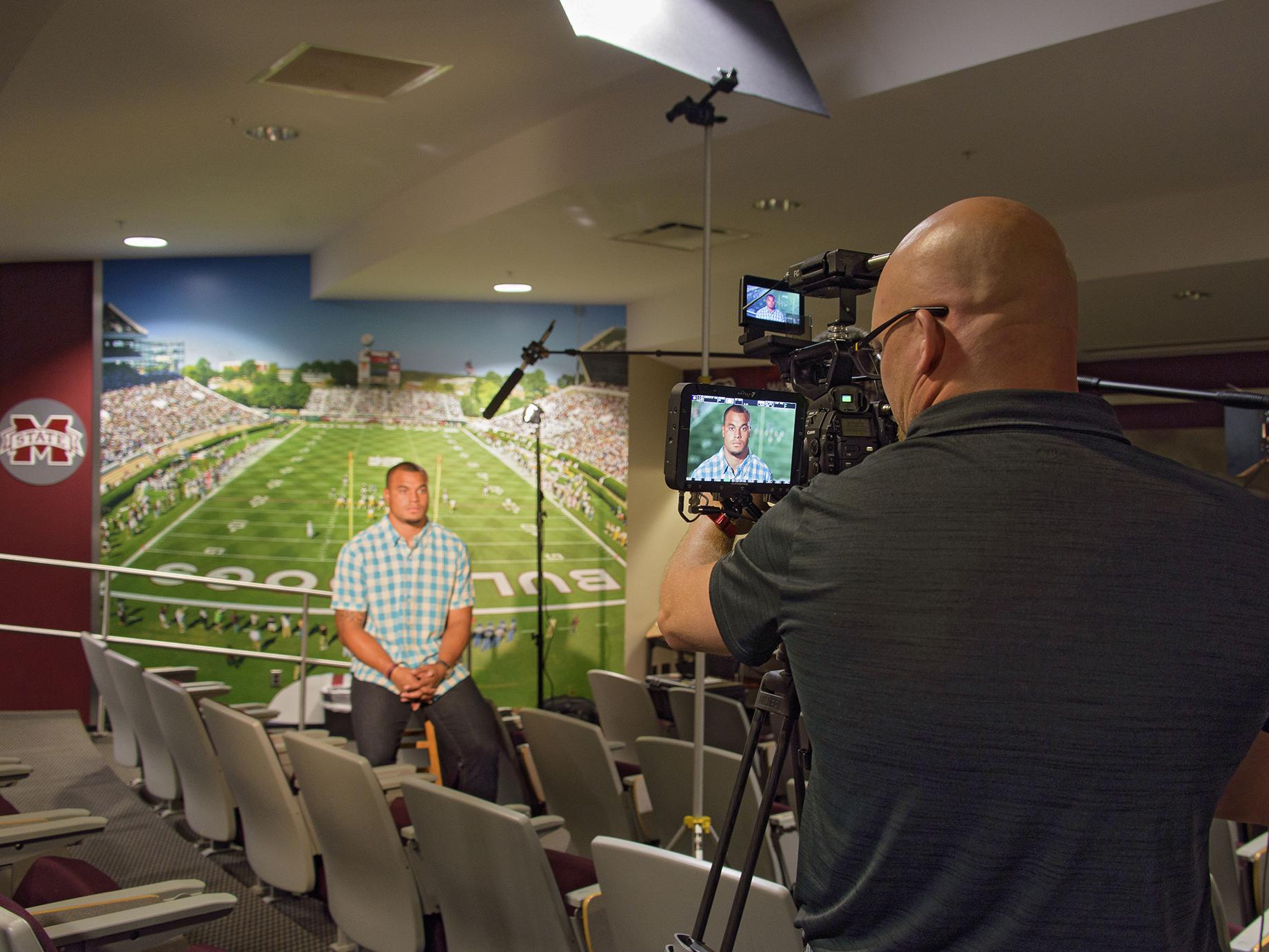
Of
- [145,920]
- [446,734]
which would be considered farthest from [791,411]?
[446,734]

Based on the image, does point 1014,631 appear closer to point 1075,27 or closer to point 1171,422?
point 1075,27

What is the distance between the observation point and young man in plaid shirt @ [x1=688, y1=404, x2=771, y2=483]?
4.40 ft

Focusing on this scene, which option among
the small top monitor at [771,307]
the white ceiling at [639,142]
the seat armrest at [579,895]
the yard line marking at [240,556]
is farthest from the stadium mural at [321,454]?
the small top monitor at [771,307]

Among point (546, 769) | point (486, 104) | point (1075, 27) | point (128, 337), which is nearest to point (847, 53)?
point (1075, 27)

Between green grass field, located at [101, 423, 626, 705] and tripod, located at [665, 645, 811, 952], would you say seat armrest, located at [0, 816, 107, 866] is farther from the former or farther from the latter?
green grass field, located at [101, 423, 626, 705]

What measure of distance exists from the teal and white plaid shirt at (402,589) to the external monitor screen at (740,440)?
110 inches

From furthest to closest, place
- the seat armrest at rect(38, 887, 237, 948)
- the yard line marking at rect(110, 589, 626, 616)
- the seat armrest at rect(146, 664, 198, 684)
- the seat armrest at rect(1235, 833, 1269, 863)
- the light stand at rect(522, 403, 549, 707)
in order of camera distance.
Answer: the yard line marking at rect(110, 589, 626, 616) → the light stand at rect(522, 403, 549, 707) → the seat armrest at rect(146, 664, 198, 684) → the seat armrest at rect(1235, 833, 1269, 863) → the seat armrest at rect(38, 887, 237, 948)

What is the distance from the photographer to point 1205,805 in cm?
86

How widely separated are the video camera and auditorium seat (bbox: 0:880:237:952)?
1.36 m

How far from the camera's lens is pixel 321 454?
23.4 feet

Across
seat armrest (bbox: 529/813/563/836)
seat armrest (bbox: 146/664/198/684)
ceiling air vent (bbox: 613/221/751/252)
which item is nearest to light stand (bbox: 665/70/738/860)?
seat armrest (bbox: 529/813/563/836)

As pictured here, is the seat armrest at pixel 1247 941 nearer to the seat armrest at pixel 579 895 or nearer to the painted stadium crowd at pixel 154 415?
the seat armrest at pixel 579 895

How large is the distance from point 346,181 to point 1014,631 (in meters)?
5.08

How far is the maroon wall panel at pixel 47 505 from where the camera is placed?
6309 millimetres
